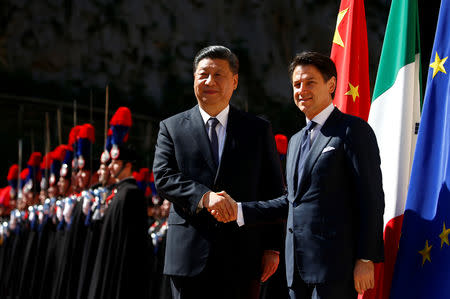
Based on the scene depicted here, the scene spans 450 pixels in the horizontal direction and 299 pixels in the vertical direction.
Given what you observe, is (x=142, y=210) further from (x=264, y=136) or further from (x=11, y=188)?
(x=11, y=188)

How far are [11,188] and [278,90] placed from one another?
5.86 metres

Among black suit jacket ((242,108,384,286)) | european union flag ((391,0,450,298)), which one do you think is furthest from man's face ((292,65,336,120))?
european union flag ((391,0,450,298))

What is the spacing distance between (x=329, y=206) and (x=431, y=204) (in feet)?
2.02

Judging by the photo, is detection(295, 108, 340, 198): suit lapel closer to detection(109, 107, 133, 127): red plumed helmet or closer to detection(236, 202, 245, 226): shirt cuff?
detection(236, 202, 245, 226): shirt cuff

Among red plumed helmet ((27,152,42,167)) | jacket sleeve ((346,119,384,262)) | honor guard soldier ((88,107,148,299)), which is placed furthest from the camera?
red plumed helmet ((27,152,42,167))

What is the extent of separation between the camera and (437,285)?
2.78 m

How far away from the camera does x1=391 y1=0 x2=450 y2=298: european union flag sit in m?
2.81

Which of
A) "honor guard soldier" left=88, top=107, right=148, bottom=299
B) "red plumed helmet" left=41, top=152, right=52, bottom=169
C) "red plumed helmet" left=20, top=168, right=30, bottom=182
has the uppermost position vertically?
"red plumed helmet" left=41, top=152, right=52, bottom=169

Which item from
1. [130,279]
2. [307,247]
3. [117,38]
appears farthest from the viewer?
[117,38]

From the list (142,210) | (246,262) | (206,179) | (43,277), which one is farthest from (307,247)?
(43,277)

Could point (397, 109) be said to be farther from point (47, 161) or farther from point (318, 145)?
point (47, 161)

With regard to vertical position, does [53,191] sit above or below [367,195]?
above

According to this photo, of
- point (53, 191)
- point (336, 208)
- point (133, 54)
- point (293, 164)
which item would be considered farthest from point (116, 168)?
point (133, 54)

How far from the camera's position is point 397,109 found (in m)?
3.39
